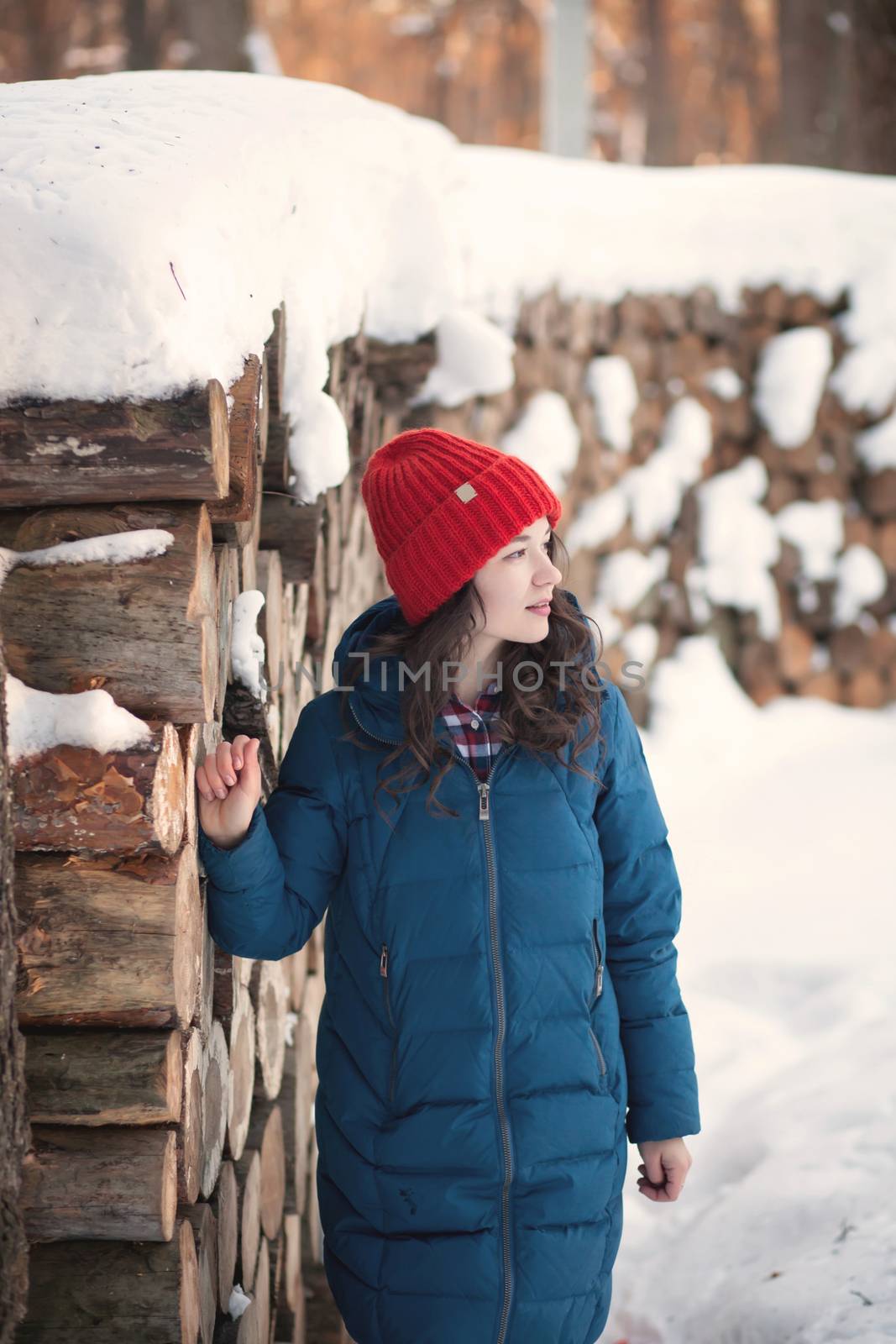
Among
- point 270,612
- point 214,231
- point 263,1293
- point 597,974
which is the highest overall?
point 214,231

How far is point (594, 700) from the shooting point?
61.4 inches

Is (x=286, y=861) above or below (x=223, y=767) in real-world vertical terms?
below

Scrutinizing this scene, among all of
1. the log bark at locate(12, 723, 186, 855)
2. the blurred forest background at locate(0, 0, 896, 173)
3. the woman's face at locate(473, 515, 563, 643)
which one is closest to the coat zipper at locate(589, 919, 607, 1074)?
the woman's face at locate(473, 515, 563, 643)

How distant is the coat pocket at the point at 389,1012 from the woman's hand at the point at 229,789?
0.78ft

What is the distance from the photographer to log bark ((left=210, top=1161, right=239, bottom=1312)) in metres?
1.48

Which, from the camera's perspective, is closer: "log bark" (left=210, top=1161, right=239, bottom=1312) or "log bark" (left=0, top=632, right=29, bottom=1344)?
"log bark" (left=0, top=632, right=29, bottom=1344)

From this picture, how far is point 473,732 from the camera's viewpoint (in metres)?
1.52

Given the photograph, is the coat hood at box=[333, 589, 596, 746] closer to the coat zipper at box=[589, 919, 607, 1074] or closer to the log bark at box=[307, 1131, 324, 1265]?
the coat zipper at box=[589, 919, 607, 1074]

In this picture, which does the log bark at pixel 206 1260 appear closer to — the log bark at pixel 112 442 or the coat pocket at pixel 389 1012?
the coat pocket at pixel 389 1012

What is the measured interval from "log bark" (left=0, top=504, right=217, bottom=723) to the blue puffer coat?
0.25m

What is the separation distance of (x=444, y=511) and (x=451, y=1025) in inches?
23.9

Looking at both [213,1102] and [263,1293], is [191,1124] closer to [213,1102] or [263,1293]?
[213,1102]

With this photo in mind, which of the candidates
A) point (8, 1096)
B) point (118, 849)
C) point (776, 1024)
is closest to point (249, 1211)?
point (8, 1096)

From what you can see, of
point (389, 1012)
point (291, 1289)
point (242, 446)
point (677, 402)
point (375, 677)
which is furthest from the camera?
point (677, 402)
